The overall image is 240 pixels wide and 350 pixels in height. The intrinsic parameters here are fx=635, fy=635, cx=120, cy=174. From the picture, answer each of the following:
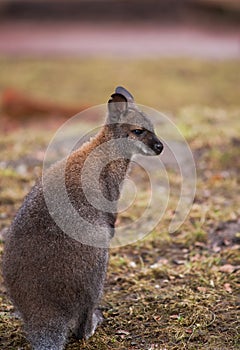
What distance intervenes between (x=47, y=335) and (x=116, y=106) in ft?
5.06

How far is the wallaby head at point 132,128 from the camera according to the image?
4.25 metres

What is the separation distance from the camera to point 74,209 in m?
3.74

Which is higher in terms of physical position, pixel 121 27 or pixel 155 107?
pixel 121 27

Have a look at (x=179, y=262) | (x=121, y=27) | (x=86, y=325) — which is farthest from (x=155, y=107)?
(x=86, y=325)

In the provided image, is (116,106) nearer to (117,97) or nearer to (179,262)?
(117,97)

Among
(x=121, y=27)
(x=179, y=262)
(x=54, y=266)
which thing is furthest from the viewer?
(x=121, y=27)

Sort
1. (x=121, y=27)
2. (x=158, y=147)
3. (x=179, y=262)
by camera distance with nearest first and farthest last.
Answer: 1. (x=158, y=147)
2. (x=179, y=262)
3. (x=121, y=27)

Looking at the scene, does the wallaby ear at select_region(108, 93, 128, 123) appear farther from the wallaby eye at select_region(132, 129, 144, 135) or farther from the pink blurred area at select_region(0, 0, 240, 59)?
the pink blurred area at select_region(0, 0, 240, 59)

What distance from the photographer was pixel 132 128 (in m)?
4.27

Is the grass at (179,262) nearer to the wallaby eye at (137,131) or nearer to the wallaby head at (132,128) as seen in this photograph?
the wallaby head at (132,128)

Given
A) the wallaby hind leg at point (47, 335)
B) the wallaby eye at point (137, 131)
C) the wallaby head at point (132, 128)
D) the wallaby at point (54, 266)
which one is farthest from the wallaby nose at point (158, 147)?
the wallaby hind leg at point (47, 335)

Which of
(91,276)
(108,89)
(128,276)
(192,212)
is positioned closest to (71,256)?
(91,276)

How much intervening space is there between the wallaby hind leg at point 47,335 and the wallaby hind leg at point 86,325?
0.70 ft

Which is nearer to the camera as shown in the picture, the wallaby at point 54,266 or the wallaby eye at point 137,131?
the wallaby at point 54,266
